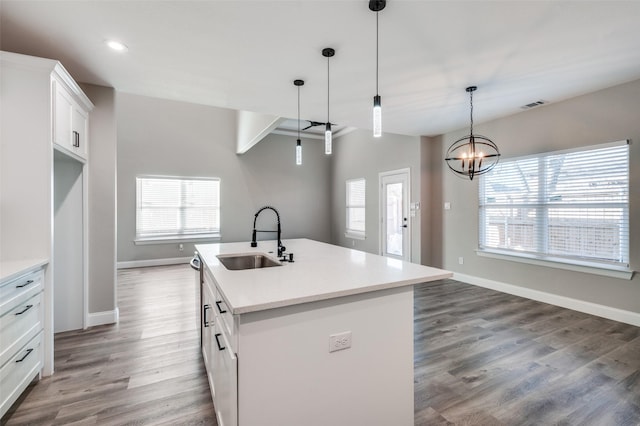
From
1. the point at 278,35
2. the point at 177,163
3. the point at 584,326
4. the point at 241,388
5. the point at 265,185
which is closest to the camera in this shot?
the point at 241,388

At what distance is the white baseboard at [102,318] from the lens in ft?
10.4

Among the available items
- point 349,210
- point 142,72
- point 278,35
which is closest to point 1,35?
point 142,72

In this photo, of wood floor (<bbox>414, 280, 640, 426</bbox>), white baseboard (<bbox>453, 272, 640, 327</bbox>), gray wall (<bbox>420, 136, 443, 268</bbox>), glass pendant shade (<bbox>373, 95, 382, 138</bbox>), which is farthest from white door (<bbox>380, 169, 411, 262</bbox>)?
glass pendant shade (<bbox>373, 95, 382, 138</bbox>)

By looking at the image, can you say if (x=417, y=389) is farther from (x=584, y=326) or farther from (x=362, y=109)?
(x=362, y=109)

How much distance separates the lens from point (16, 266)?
1976mm

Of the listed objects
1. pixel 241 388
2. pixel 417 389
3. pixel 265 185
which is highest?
pixel 265 185

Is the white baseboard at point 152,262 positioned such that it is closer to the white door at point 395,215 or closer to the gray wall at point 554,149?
the white door at point 395,215

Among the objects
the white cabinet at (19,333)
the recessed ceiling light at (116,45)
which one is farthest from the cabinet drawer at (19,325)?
the recessed ceiling light at (116,45)

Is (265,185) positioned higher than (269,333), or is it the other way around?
(265,185)

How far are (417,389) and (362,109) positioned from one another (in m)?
3.30

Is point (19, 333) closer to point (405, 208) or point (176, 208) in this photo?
point (176, 208)

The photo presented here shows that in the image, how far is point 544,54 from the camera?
2580mm

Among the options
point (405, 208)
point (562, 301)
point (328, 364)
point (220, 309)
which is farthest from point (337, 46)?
point (562, 301)

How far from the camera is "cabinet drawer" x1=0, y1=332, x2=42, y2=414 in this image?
5.70ft
